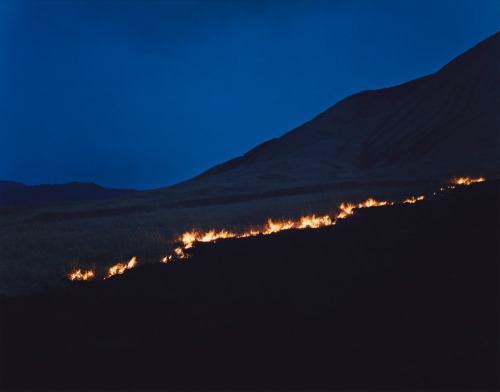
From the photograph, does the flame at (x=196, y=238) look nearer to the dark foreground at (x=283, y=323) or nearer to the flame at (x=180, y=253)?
the flame at (x=180, y=253)

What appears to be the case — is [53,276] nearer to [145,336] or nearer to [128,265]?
[128,265]

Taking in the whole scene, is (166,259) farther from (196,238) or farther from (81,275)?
(196,238)

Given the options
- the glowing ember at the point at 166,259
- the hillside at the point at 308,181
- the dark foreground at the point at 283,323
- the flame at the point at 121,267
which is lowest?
the dark foreground at the point at 283,323

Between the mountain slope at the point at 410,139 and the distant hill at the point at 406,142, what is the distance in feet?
0.47

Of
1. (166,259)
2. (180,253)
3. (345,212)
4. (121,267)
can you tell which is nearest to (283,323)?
(166,259)

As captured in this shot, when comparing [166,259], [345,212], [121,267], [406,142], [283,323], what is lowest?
[283,323]

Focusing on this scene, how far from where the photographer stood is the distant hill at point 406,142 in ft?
114

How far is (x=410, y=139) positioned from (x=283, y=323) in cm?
6480

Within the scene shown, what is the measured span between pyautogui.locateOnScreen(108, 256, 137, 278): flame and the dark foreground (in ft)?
2.91

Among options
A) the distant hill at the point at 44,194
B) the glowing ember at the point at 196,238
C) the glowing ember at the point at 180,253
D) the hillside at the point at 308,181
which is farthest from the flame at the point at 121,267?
the distant hill at the point at 44,194

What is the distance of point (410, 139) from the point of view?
59.0 meters

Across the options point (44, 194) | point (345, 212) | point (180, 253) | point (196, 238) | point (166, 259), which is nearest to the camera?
point (166, 259)

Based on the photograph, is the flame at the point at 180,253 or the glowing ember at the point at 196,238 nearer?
the flame at the point at 180,253

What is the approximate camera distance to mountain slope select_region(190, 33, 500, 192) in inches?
1448
